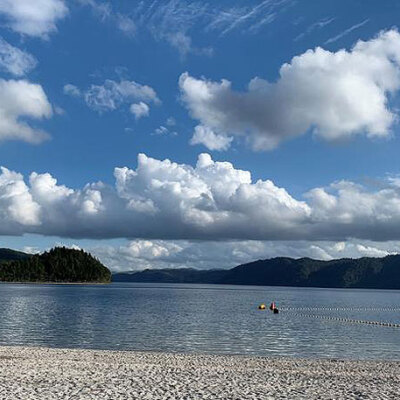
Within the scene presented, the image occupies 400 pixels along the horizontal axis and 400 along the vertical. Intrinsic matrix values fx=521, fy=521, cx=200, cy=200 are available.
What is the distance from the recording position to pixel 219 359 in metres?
43.1

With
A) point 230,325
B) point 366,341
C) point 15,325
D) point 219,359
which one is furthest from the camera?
point 230,325

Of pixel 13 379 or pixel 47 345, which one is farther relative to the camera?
pixel 47 345

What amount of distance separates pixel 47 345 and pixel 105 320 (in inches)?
1221

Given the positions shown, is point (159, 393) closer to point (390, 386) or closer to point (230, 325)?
point (390, 386)

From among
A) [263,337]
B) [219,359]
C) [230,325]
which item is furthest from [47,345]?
[230,325]

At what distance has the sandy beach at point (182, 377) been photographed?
81.4 feet

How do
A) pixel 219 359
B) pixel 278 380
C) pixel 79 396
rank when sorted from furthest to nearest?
pixel 219 359, pixel 278 380, pixel 79 396

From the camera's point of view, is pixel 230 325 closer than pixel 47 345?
No

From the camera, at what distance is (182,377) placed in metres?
30.8

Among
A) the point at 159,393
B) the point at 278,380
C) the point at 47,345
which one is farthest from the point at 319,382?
the point at 47,345

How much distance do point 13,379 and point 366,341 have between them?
48730mm

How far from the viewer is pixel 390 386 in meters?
28.8

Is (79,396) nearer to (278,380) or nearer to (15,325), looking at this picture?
(278,380)

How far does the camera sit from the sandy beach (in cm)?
2481
